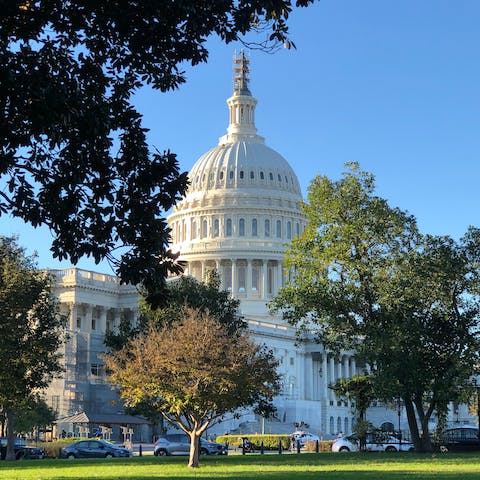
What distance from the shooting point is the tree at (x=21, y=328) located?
177 ft

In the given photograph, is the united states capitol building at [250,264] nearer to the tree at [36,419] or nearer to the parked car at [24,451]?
the tree at [36,419]

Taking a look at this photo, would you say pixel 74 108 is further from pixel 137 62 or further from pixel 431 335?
pixel 431 335

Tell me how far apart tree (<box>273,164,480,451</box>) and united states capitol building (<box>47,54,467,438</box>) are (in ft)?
224

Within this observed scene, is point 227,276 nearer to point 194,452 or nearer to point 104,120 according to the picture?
point 194,452

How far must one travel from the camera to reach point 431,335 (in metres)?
58.6

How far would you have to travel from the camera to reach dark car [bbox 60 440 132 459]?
6375 cm

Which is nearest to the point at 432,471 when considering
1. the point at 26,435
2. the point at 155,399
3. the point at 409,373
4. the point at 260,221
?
the point at 409,373

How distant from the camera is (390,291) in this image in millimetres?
56906

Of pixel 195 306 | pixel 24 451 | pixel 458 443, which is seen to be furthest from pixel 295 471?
pixel 458 443

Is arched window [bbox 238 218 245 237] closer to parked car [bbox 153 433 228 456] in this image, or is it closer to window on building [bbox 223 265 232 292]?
window on building [bbox 223 265 232 292]

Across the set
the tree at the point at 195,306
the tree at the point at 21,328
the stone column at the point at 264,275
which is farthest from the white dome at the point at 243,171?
the tree at the point at 21,328

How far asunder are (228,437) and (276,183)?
95317mm

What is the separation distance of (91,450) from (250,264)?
11254cm

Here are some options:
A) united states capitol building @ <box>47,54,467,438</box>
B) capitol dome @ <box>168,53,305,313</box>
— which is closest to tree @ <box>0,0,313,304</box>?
united states capitol building @ <box>47,54,467,438</box>
